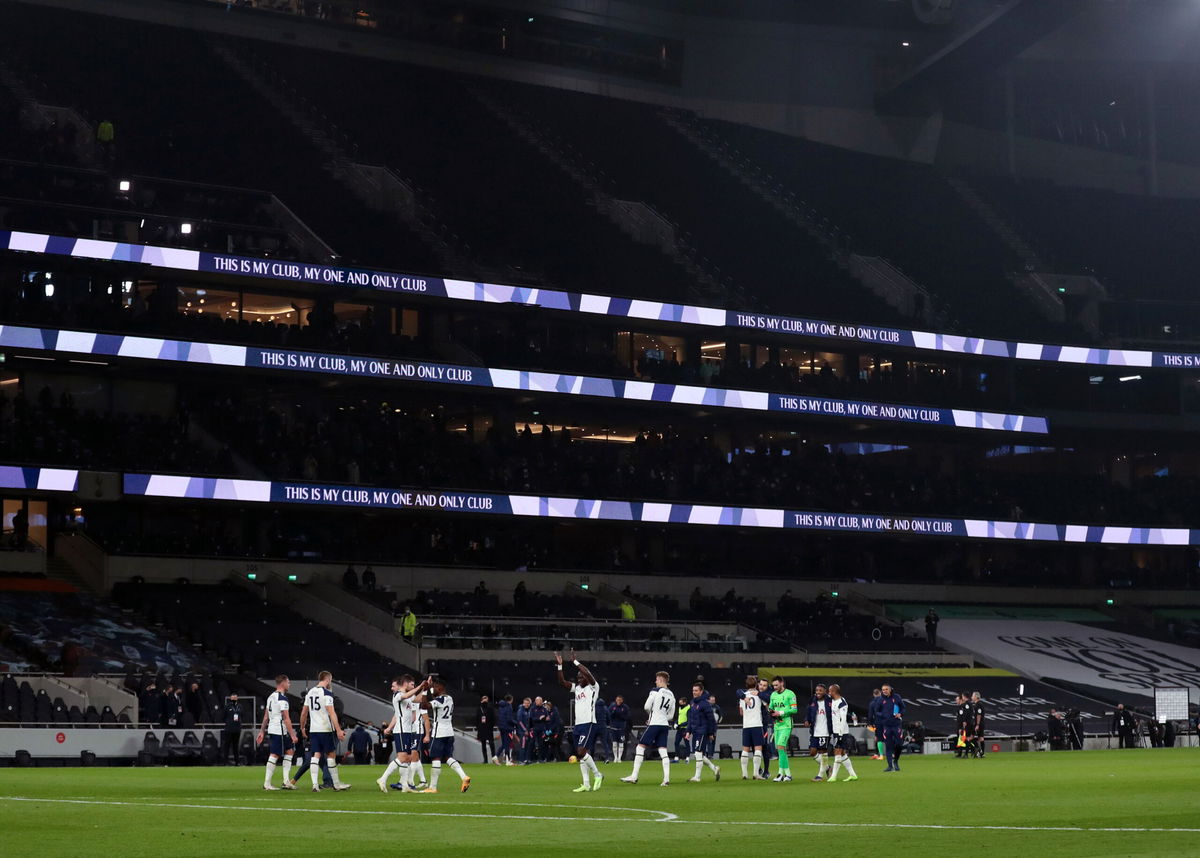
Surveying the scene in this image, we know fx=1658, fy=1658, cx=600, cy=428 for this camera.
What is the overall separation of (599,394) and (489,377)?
15.0ft

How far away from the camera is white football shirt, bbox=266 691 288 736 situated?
26547 millimetres

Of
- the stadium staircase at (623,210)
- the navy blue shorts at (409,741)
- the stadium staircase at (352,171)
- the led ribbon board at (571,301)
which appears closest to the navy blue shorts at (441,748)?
the navy blue shorts at (409,741)

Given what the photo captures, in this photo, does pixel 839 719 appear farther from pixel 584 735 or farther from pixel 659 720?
pixel 584 735

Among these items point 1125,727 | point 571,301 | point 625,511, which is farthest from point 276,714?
point 571,301

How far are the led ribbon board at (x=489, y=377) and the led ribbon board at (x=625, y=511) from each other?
4.02 m

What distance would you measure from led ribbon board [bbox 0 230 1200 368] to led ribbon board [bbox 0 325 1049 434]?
261cm

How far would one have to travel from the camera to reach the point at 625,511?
62844 millimetres

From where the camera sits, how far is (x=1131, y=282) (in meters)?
81.6

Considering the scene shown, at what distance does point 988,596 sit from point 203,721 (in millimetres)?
42536

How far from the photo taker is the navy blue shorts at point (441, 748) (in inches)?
1030

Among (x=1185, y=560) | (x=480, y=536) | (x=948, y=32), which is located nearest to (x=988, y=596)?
(x=1185, y=560)

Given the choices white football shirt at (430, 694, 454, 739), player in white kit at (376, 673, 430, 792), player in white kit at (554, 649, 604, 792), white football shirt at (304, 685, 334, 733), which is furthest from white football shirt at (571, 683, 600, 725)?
white football shirt at (304, 685, 334, 733)

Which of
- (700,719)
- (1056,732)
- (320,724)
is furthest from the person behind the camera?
(1056,732)

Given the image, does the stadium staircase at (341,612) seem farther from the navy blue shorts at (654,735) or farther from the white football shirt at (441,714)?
the white football shirt at (441,714)
